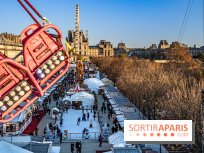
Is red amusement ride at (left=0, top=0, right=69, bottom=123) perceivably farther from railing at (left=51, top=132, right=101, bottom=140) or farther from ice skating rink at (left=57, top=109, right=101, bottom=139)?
ice skating rink at (left=57, top=109, right=101, bottom=139)

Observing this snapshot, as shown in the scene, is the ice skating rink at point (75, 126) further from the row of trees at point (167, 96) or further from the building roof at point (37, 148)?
the building roof at point (37, 148)

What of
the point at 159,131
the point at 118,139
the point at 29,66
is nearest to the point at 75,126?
the point at 118,139

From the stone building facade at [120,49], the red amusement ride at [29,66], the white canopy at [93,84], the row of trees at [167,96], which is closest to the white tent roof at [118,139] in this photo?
the row of trees at [167,96]

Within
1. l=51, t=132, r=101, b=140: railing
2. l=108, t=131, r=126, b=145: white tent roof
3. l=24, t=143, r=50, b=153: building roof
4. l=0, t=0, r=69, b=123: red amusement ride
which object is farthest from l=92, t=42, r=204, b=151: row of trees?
l=0, t=0, r=69, b=123: red amusement ride

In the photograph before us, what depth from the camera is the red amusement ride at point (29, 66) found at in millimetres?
6158

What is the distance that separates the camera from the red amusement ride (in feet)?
20.2

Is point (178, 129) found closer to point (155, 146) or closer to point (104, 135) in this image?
point (155, 146)

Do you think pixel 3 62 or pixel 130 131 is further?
pixel 130 131

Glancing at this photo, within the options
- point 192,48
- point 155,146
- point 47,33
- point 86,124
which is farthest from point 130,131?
point 192,48

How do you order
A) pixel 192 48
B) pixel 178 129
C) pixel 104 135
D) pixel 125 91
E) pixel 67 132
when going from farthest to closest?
pixel 192 48 < pixel 125 91 < pixel 67 132 < pixel 104 135 < pixel 178 129

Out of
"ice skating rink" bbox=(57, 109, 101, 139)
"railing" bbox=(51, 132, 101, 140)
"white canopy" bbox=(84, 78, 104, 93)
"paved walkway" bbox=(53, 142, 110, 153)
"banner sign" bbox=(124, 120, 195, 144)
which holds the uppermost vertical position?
"white canopy" bbox=(84, 78, 104, 93)

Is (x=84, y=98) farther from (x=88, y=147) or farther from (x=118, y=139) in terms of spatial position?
(x=118, y=139)

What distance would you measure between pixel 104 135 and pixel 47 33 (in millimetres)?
12430

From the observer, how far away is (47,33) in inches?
258
